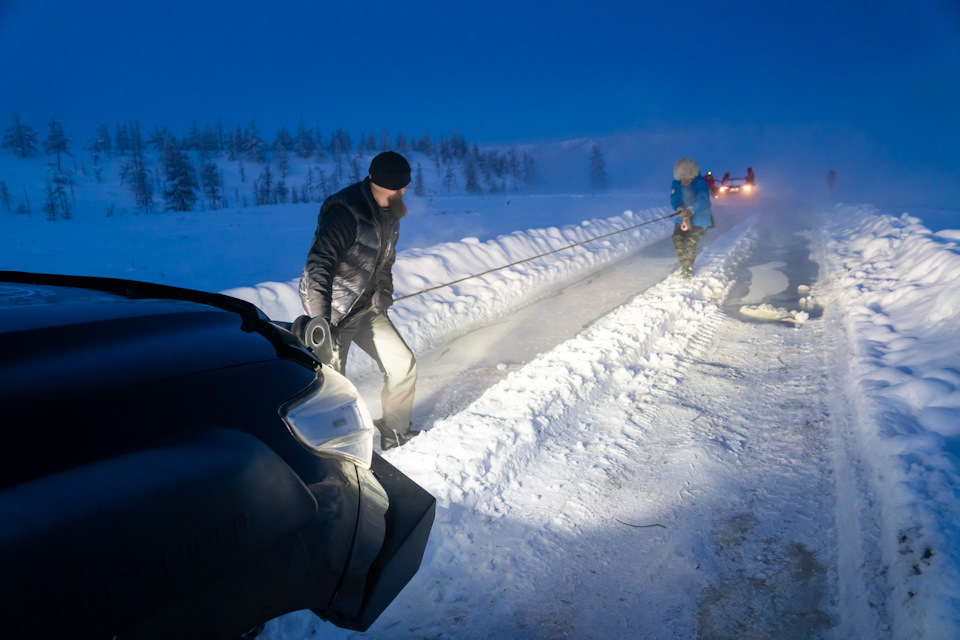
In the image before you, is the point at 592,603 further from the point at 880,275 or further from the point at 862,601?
the point at 880,275

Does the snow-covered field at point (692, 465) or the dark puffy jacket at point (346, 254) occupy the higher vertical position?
the dark puffy jacket at point (346, 254)

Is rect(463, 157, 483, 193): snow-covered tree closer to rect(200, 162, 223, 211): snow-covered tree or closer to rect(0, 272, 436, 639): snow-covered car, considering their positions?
rect(200, 162, 223, 211): snow-covered tree

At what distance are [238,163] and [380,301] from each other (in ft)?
255

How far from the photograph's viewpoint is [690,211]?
25.7ft

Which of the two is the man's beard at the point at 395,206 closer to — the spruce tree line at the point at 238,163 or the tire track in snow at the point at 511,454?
the tire track in snow at the point at 511,454

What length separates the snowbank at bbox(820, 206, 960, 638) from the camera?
6.00 feet

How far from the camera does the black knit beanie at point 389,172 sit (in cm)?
283

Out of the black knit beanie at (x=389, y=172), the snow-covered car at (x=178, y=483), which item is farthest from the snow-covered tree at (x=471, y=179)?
the snow-covered car at (x=178, y=483)

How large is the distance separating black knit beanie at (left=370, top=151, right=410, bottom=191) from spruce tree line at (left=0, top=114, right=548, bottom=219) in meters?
31.6

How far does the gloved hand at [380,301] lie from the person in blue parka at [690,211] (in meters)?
5.95

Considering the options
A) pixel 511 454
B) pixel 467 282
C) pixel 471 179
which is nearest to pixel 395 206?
pixel 511 454

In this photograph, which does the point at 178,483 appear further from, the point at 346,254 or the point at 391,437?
the point at 391,437

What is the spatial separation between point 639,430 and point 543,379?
88 cm

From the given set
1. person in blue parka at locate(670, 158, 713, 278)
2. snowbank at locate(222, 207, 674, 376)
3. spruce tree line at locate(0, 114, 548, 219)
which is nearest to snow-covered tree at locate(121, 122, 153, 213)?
spruce tree line at locate(0, 114, 548, 219)
